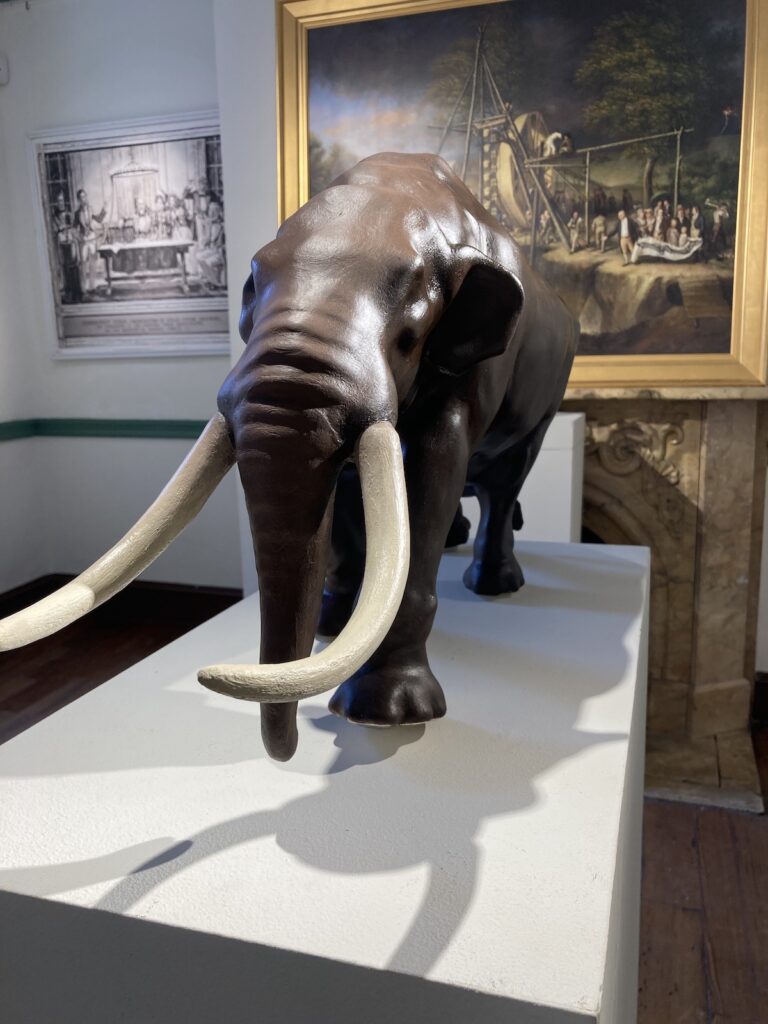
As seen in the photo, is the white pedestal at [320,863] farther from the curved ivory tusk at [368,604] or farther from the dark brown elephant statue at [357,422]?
the curved ivory tusk at [368,604]

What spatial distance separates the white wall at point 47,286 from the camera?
3.04 metres

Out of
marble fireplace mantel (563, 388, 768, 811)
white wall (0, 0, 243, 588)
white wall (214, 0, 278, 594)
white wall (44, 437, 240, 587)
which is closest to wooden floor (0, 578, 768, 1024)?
marble fireplace mantel (563, 388, 768, 811)

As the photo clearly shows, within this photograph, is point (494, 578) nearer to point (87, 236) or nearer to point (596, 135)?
point (596, 135)

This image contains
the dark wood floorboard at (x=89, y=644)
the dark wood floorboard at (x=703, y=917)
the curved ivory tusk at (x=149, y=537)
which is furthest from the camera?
the dark wood floorboard at (x=89, y=644)

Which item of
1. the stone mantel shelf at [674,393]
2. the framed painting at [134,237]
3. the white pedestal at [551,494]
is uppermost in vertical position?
the framed painting at [134,237]

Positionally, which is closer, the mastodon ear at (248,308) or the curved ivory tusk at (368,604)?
the curved ivory tusk at (368,604)

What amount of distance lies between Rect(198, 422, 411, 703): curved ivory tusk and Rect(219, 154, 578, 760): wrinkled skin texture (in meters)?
0.03

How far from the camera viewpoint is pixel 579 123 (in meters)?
2.34

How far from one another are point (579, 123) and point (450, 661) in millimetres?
1854

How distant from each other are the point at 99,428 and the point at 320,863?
119 inches

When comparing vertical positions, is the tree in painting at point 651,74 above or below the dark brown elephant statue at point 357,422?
above

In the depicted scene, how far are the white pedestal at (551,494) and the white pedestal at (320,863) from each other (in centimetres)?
112

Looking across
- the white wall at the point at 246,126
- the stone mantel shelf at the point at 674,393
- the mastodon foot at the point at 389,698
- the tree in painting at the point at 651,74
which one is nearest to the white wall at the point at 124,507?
the white wall at the point at 246,126

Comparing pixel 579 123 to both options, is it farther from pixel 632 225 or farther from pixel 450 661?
pixel 450 661
